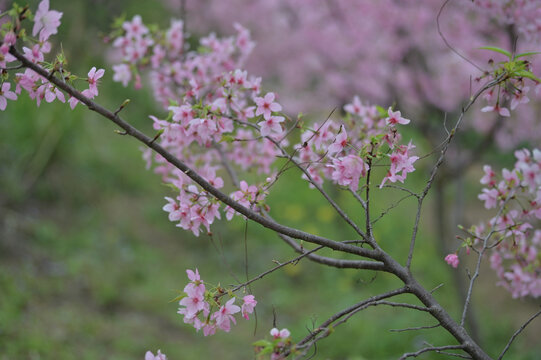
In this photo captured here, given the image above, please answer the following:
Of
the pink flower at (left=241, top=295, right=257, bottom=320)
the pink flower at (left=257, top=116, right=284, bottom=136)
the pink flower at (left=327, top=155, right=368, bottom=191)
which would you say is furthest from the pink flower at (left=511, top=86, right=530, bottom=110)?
the pink flower at (left=241, top=295, right=257, bottom=320)

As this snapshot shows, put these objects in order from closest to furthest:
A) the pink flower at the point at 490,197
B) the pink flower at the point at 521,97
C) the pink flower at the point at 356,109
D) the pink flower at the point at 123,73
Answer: the pink flower at the point at 521,97
the pink flower at the point at 490,197
the pink flower at the point at 356,109
the pink flower at the point at 123,73

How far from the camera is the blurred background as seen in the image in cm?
360

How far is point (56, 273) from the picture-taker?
4078 millimetres

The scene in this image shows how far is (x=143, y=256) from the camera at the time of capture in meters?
4.86

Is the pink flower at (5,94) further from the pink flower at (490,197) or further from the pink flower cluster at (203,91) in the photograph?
the pink flower at (490,197)

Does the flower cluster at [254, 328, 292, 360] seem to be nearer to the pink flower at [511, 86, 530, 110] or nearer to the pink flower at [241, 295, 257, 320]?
the pink flower at [241, 295, 257, 320]

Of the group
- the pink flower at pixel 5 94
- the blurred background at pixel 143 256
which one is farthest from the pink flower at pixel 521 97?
the blurred background at pixel 143 256

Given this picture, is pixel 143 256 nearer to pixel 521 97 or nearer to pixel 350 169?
pixel 350 169

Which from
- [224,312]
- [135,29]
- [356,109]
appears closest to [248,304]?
[224,312]

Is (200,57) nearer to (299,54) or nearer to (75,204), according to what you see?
(75,204)

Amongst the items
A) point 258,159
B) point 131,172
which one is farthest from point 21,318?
point 131,172

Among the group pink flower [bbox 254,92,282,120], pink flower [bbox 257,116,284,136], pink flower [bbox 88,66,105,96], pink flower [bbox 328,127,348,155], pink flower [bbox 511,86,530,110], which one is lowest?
pink flower [bbox 328,127,348,155]

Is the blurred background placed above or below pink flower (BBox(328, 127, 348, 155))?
above

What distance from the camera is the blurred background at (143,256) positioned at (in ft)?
11.8
